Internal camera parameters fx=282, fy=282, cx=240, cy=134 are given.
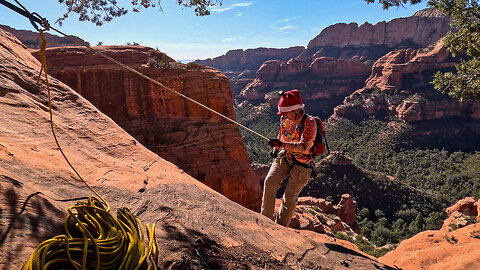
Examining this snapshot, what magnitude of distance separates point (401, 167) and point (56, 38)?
243 ft

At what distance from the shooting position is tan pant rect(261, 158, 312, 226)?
4.89 m

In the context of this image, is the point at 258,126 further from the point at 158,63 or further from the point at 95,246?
the point at 95,246

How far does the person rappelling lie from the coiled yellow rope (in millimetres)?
2654

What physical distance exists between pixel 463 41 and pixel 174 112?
12.0 metres

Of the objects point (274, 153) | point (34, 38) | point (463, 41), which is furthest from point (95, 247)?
point (34, 38)

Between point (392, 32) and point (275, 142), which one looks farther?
point (392, 32)

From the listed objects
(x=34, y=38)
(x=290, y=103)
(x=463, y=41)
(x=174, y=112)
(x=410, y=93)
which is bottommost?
(x=410, y=93)

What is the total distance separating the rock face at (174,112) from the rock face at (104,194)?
310 inches

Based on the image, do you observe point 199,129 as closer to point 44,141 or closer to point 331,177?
point 44,141

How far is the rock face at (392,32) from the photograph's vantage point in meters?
102

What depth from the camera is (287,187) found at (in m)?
5.03

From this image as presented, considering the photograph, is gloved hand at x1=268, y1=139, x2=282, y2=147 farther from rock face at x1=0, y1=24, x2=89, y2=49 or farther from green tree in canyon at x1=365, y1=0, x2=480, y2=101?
rock face at x1=0, y1=24, x2=89, y2=49

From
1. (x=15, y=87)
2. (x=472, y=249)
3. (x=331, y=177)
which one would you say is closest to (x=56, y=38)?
(x=331, y=177)

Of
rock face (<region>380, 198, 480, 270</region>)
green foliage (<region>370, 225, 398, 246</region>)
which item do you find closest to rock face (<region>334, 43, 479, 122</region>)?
green foliage (<region>370, 225, 398, 246</region>)
